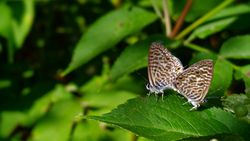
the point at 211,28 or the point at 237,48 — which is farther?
the point at 211,28

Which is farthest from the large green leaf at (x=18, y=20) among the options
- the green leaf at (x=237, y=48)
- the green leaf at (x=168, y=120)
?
the green leaf at (x=168, y=120)

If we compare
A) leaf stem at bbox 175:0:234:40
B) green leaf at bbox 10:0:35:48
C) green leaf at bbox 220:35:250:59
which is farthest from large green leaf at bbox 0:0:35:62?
green leaf at bbox 220:35:250:59

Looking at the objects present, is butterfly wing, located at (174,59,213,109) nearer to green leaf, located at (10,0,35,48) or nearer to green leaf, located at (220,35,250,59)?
green leaf, located at (220,35,250,59)

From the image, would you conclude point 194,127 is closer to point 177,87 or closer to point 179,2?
point 177,87

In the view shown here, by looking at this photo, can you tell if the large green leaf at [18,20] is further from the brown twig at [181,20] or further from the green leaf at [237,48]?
the green leaf at [237,48]

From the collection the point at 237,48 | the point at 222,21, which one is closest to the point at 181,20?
the point at 222,21

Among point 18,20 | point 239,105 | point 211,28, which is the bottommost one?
point 239,105

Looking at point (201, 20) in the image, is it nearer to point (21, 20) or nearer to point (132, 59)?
point (132, 59)

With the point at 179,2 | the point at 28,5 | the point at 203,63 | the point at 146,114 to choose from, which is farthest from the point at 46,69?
the point at 146,114
